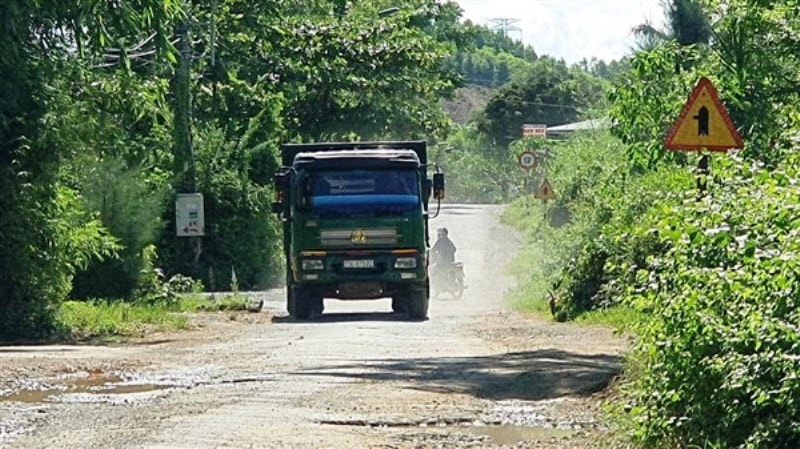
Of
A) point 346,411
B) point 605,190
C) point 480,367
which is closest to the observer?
point 346,411

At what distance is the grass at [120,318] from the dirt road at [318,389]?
1.01 m

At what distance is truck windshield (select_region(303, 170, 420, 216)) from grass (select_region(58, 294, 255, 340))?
119 inches

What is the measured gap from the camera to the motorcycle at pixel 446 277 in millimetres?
38531

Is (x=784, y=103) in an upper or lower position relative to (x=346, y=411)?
upper

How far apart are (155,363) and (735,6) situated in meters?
9.00

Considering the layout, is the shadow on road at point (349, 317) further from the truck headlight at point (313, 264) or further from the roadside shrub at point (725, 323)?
the roadside shrub at point (725, 323)

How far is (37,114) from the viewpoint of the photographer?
72.7 ft

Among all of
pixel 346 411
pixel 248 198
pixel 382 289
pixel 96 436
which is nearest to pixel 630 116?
pixel 382 289

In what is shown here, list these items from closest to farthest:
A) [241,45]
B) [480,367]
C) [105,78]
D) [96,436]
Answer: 1. [96,436]
2. [480,367]
3. [105,78]
4. [241,45]

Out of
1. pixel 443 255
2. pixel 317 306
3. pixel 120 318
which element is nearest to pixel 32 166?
pixel 120 318

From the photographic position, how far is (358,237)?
86.7 feet

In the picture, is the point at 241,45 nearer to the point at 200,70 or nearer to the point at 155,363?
the point at 200,70

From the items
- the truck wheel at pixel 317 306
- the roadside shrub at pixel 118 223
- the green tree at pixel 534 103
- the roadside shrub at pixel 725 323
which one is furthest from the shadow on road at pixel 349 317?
the green tree at pixel 534 103

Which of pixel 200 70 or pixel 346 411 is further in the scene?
pixel 200 70
